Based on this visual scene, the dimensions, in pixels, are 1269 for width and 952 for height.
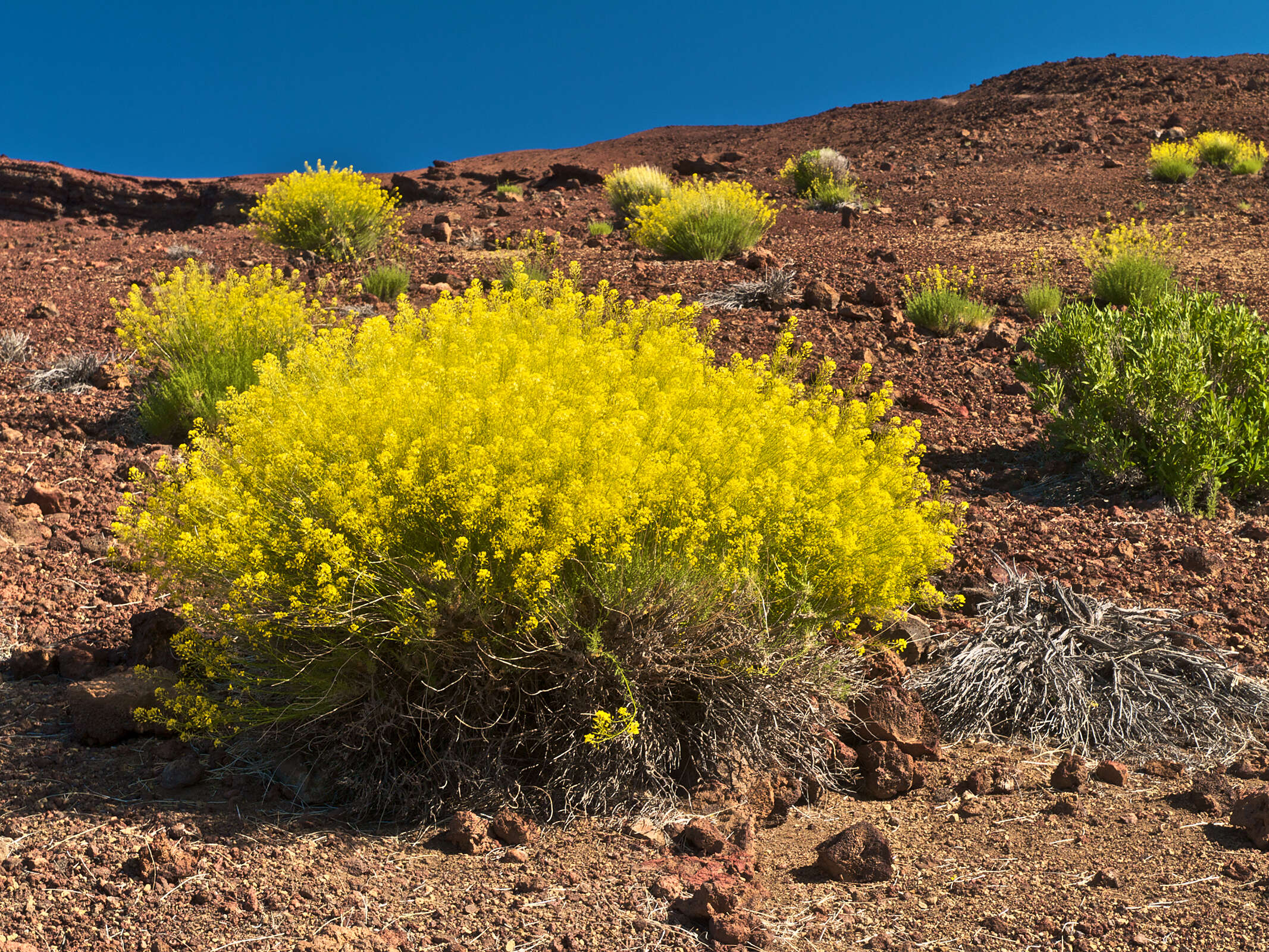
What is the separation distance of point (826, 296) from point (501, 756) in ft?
23.4

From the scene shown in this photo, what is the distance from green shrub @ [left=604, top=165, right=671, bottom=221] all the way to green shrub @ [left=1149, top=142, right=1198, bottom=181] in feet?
27.5

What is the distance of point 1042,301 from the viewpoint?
10180 mm

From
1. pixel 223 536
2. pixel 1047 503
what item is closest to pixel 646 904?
pixel 223 536

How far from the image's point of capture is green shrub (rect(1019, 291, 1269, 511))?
21.5 ft

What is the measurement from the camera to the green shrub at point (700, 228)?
39.4ft

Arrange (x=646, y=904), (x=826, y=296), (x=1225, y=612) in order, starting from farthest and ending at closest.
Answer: (x=826, y=296)
(x=1225, y=612)
(x=646, y=904)

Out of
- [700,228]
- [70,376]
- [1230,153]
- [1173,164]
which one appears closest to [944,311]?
[700,228]

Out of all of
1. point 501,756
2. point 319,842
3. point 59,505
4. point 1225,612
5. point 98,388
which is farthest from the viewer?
point 98,388

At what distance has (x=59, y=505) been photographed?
6.54 metres

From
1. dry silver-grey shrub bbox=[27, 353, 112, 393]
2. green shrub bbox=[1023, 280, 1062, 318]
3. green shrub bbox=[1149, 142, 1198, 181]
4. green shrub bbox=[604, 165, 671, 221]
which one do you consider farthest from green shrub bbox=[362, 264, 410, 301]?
green shrub bbox=[1149, 142, 1198, 181]

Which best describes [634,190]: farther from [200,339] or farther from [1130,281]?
[200,339]

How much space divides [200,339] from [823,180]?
12.9 meters

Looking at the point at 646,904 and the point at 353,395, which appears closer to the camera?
the point at 646,904

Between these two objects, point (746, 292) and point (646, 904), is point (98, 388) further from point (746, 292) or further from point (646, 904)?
point (646, 904)
